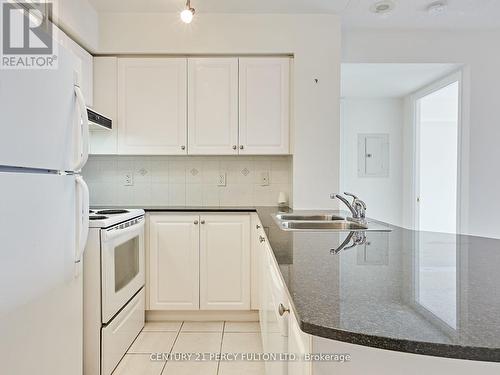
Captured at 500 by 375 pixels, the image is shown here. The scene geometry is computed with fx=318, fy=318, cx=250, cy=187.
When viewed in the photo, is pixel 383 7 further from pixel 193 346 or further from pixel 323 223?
pixel 193 346

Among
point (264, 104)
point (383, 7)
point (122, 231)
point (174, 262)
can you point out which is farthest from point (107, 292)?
point (383, 7)

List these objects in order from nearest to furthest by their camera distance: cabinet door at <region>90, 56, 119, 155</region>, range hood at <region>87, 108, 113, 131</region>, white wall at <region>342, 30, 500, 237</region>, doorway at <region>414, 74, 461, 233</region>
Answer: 1. range hood at <region>87, 108, 113, 131</region>
2. cabinet door at <region>90, 56, 119, 155</region>
3. white wall at <region>342, 30, 500, 237</region>
4. doorway at <region>414, 74, 461, 233</region>

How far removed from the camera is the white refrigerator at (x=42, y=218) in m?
1.05

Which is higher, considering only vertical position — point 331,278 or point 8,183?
point 8,183

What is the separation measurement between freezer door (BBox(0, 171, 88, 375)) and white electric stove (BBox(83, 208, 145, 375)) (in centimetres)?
19

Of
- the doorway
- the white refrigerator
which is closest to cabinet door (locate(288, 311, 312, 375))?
the white refrigerator

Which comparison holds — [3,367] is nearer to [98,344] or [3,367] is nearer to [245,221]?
[98,344]

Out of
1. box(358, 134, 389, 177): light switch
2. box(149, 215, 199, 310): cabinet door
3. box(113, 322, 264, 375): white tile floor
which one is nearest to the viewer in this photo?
box(113, 322, 264, 375): white tile floor

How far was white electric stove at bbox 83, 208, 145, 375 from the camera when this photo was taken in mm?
1737

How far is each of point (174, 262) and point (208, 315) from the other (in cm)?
52

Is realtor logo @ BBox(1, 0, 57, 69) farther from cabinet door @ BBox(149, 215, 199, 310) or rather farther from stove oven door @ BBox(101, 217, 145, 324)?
cabinet door @ BBox(149, 215, 199, 310)

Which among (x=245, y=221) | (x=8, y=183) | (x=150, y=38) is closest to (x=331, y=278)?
(x=8, y=183)

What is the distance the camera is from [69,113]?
4.67 feet

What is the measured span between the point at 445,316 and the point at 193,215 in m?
2.12
